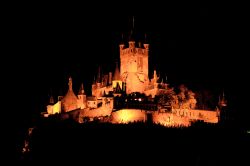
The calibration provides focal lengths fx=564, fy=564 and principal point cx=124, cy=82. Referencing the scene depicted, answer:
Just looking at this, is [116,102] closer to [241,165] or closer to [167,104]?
[167,104]

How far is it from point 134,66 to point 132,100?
28.7 ft

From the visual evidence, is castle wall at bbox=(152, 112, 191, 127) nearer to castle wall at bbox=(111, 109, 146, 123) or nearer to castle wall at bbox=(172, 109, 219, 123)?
castle wall at bbox=(111, 109, 146, 123)

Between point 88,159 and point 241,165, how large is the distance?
574 inches

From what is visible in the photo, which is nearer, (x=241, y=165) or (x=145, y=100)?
(x=241, y=165)

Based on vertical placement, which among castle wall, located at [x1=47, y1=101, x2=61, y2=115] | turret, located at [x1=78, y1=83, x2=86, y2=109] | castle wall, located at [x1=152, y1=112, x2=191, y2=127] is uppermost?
turret, located at [x1=78, y1=83, x2=86, y2=109]

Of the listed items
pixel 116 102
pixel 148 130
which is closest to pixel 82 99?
pixel 116 102

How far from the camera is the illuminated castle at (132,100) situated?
59.8m

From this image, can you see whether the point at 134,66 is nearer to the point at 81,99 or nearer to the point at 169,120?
the point at 81,99

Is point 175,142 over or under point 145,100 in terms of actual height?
under

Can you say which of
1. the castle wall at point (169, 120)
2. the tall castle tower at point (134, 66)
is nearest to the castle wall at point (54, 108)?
the tall castle tower at point (134, 66)

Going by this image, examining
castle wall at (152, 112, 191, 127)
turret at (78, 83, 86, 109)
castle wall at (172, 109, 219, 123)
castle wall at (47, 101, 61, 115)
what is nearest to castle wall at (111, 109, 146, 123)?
castle wall at (152, 112, 191, 127)

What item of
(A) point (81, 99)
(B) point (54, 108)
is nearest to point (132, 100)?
(A) point (81, 99)

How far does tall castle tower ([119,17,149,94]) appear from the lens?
67.5m

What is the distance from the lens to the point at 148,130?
186ft
